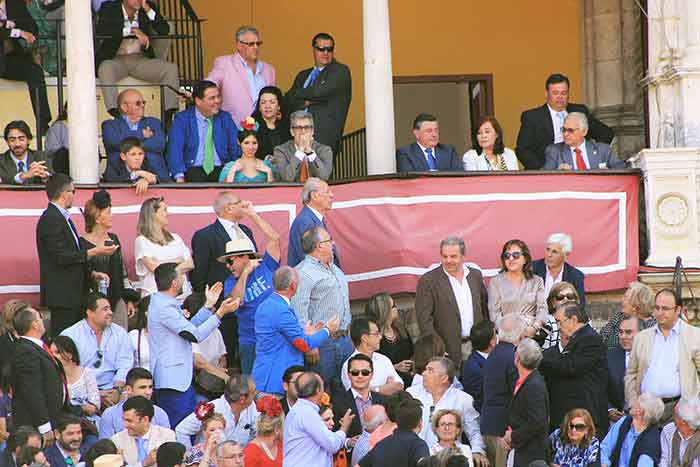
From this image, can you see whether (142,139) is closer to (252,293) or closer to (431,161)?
(431,161)

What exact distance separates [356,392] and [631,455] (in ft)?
6.76

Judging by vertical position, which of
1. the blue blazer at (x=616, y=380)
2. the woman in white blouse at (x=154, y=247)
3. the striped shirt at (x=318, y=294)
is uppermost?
the woman in white blouse at (x=154, y=247)

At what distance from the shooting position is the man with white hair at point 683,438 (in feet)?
54.7

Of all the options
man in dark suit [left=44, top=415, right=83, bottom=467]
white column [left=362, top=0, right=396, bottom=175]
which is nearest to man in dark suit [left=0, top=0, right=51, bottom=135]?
white column [left=362, top=0, right=396, bottom=175]

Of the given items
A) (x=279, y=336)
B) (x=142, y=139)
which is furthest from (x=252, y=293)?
(x=142, y=139)

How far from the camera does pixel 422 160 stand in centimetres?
2034

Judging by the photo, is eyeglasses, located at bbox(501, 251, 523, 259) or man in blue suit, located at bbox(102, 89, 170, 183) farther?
man in blue suit, located at bbox(102, 89, 170, 183)

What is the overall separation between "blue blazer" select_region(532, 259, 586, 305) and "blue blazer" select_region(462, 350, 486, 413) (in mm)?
1412

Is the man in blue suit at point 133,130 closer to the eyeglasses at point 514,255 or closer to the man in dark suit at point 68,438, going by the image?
the eyeglasses at point 514,255

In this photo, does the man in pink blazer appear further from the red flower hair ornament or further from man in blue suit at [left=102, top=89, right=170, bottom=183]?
the red flower hair ornament

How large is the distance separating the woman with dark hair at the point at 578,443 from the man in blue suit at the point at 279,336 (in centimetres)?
197

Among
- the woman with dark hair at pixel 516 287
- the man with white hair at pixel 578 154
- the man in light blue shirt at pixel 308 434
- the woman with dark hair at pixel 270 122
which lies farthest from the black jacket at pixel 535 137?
the man in light blue shirt at pixel 308 434

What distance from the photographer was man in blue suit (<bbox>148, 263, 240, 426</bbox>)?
17.6 m

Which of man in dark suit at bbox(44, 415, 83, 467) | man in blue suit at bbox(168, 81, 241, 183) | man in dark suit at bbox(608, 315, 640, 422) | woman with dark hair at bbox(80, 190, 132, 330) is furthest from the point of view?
man in blue suit at bbox(168, 81, 241, 183)
